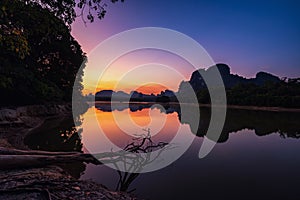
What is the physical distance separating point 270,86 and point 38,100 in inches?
2870

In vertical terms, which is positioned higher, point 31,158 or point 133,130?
point 133,130

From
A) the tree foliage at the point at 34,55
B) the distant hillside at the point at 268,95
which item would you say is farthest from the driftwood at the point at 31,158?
the distant hillside at the point at 268,95

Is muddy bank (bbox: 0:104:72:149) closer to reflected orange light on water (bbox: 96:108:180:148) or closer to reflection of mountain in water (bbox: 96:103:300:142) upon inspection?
reflected orange light on water (bbox: 96:108:180:148)

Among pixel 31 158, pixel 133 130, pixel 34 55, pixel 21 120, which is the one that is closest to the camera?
pixel 31 158

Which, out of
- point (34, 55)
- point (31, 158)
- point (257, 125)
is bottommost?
point (31, 158)

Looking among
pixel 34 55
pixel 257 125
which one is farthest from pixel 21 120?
pixel 257 125

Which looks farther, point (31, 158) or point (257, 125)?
point (257, 125)

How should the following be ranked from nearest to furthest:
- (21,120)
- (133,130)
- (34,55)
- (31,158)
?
(31,158)
(21,120)
(133,130)
(34,55)

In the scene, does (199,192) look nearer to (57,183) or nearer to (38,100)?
(57,183)

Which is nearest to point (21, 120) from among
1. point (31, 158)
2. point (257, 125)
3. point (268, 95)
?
point (31, 158)

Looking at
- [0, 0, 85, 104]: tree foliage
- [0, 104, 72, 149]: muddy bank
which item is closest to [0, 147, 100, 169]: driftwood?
[0, 0, 85, 104]: tree foliage

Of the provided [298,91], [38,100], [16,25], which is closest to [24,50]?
[16,25]

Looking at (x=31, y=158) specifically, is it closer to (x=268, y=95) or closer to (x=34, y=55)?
(x=34, y=55)

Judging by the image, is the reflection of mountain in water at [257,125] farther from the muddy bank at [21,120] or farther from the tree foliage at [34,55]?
the tree foliage at [34,55]
